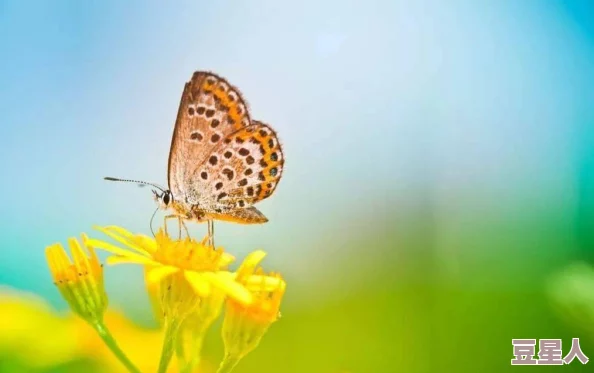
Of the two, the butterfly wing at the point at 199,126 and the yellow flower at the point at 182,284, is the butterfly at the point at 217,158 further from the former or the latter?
the yellow flower at the point at 182,284

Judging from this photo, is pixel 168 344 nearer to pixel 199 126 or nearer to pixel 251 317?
pixel 251 317

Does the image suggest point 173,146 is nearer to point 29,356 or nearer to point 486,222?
point 29,356

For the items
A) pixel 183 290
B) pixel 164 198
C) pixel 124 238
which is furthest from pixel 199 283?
pixel 164 198

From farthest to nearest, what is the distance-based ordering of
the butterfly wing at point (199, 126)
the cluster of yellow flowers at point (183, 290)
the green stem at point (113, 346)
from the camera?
the butterfly wing at point (199, 126) < the cluster of yellow flowers at point (183, 290) < the green stem at point (113, 346)

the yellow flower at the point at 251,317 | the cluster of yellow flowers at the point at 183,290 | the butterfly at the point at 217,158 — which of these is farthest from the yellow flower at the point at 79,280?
the butterfly at the point at 217,158

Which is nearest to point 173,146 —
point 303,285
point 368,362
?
point 303,285
